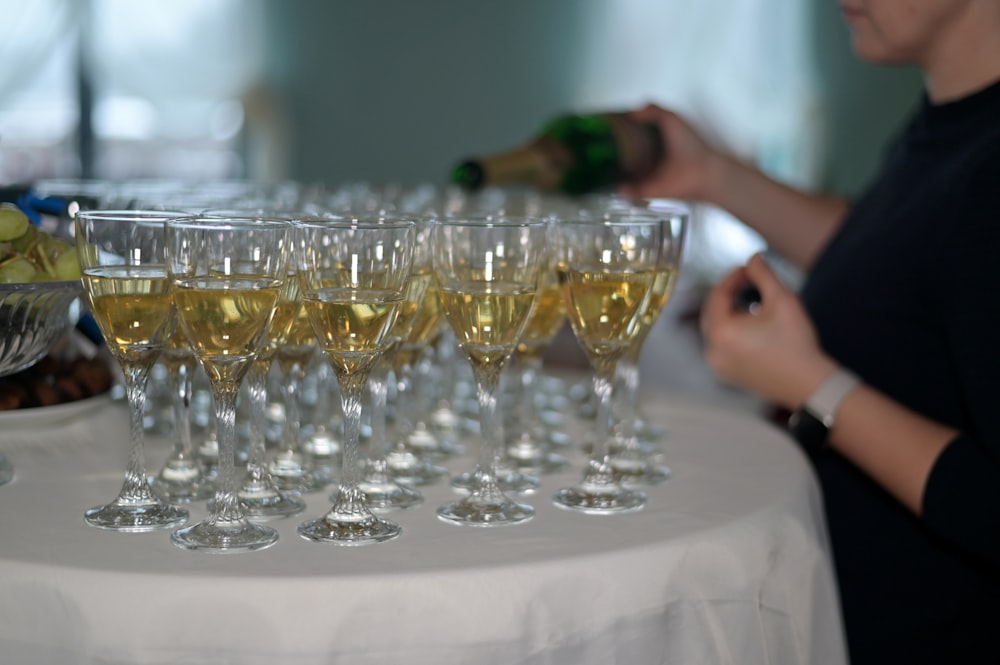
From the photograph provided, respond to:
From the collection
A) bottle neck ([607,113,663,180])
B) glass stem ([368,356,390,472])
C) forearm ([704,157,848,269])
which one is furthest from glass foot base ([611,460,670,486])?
forearm ([704,157,848,269])

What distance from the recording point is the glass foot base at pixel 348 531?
1.07m

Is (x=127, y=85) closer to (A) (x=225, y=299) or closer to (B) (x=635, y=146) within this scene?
(B) (x=635, y=146)

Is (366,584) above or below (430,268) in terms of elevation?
below

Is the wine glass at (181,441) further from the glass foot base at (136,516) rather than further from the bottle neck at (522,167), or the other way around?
the bottle neck at (522,167)

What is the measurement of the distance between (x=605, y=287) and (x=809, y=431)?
0.56m

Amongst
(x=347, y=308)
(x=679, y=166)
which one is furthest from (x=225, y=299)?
(x=679, y=166)

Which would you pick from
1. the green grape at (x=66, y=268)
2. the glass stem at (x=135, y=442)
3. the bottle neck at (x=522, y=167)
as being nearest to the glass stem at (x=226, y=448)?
the glass stem at (x=135, y=442)

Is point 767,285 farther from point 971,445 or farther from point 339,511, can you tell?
point 339,511

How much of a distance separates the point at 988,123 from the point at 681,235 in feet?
2.36

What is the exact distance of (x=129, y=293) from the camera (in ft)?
3.67

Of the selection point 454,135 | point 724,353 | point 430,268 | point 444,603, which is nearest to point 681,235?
point 430,268

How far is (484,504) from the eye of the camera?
1185 millimetres

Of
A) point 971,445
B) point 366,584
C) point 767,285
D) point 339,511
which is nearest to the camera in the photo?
point 366,584

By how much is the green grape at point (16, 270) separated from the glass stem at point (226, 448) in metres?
0.34
